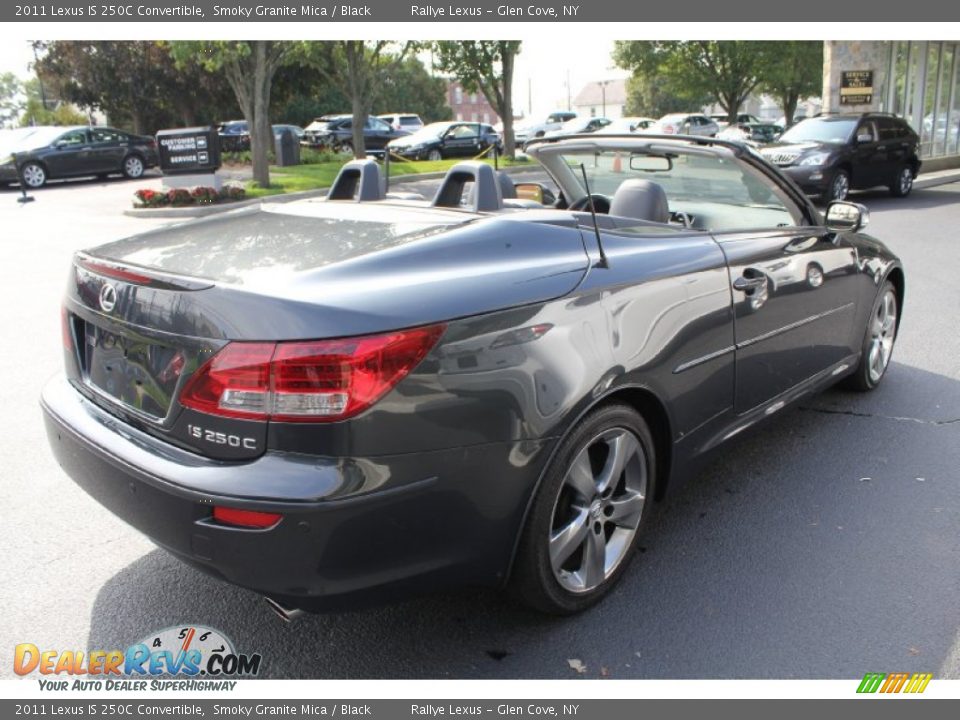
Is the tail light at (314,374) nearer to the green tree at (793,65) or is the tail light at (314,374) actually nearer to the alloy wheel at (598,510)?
the alloy wheel at (598,510)

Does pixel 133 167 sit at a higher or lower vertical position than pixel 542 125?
lower

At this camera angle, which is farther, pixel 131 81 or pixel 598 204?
pixel 131 81

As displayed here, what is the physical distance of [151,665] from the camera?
2.74 m

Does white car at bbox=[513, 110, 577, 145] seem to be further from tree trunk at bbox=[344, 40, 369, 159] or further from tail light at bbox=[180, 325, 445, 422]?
tail light at bbox=[180, 325, 445, 422]

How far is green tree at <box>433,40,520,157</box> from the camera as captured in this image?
90.2ft

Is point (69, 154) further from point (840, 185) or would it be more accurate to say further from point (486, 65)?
point (840, 185)

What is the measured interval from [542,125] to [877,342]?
42.4 metres

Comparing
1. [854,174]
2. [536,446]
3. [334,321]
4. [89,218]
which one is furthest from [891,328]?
[89,218]

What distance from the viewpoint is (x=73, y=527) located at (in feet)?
11.9

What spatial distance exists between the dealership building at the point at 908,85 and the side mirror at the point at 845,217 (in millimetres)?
18214

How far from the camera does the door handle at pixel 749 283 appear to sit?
3.46 m

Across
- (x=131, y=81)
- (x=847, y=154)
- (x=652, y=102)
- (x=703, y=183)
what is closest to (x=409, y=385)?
(x=703, y=183)

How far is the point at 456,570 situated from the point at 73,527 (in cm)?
201
